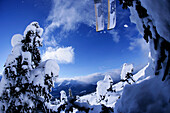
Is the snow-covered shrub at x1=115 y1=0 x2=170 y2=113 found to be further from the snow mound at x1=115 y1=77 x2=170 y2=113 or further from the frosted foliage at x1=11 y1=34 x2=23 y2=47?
the frosted foliage at x1=11 y1=34 x2=23 y2=47

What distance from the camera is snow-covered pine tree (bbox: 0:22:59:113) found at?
679 cm

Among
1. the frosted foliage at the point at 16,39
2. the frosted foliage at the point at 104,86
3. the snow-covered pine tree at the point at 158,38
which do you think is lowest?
the snow-covered pine tree at the point at 158,38

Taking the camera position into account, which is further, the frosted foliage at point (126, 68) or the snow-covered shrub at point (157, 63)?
the frosted foliage at point (126, 68)

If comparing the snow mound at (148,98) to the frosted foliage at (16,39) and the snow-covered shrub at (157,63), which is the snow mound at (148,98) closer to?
the snow-covered shrub at (157,63)

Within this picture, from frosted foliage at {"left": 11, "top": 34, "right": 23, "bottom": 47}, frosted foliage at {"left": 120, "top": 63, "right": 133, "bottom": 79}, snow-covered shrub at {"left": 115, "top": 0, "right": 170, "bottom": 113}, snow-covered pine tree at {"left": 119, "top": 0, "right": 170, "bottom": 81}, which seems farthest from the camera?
frosted foliage at {"left": 120, "top": 63, "right": 133, "bottom": 79}

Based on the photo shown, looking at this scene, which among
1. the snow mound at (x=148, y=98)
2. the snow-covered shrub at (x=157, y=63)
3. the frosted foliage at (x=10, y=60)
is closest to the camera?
the snow-covered shrub at (x=157, y=63)

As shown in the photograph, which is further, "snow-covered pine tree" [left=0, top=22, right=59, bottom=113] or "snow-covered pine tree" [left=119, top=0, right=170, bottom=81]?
"snow-covered pine tree" [left=0, top=22, right=59, bottom=113]

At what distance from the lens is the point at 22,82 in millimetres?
7137

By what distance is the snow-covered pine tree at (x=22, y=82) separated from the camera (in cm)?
679

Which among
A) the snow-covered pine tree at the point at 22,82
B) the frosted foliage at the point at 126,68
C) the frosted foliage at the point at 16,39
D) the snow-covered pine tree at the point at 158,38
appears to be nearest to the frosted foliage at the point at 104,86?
the frosted foliage at the point at 126,68

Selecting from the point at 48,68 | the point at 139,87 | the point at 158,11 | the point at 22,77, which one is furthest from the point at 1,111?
the point at 158,11

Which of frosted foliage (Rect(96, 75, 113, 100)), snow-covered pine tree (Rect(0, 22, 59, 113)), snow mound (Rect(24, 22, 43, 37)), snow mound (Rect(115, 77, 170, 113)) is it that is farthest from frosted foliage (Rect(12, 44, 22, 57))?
frosted foliage (Rect(96, 75, 113, 100))

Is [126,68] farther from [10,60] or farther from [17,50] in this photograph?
[10,60]

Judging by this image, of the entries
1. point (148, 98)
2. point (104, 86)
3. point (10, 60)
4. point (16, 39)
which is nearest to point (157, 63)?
point (148, 98)
